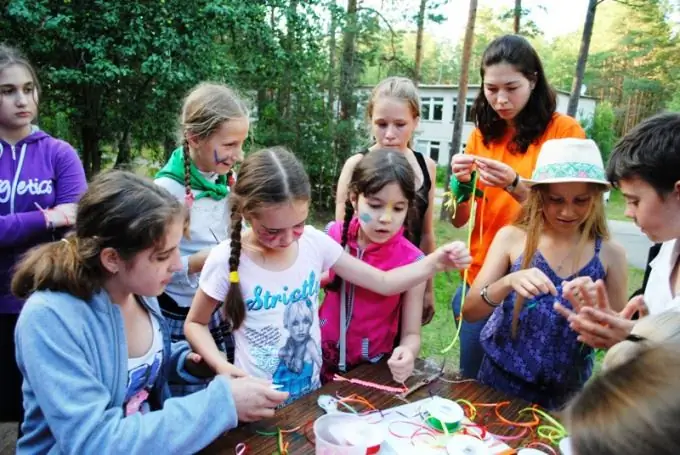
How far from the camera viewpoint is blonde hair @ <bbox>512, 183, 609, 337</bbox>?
6.81 ft

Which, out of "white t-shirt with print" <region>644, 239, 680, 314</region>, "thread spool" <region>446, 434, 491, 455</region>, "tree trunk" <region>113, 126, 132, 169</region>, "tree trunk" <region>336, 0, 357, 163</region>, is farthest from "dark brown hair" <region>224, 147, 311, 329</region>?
"tree trunk" <region>336, 0, 357, 163</region>

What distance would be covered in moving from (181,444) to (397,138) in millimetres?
1855

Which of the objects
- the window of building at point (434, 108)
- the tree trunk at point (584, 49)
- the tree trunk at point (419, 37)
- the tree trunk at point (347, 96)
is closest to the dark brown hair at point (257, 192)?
the tree trunk at point (347, 96)

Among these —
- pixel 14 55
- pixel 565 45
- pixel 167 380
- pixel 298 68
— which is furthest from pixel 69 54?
pixel 565 45

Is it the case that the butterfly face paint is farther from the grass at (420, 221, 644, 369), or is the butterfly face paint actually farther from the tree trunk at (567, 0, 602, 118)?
the tree trunk at (567, 0, 602, 118)

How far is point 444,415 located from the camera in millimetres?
1600

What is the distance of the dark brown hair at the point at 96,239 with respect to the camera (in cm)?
139

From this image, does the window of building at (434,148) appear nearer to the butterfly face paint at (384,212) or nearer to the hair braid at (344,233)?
the hair braid at (344,233)

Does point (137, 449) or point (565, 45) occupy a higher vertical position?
point (565, 45)

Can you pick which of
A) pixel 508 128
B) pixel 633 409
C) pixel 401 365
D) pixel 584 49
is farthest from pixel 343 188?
pixel 584 49

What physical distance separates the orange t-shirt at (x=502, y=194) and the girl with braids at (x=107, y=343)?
1.49 metres

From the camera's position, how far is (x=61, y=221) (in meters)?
2.33

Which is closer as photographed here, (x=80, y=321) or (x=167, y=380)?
(x=80, y=321)

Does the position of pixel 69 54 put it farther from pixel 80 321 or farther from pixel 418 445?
pixel 418 445
